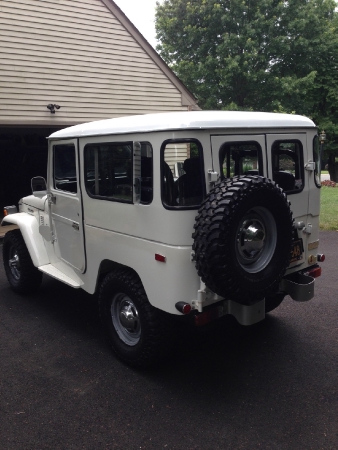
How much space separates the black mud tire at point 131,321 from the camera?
11.5 ft

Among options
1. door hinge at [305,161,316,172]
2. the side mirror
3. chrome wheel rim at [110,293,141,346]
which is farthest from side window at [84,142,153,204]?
door hinge at [305,161,316,172]

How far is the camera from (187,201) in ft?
10.5

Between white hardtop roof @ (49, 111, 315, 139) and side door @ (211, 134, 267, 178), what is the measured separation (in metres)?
0.10

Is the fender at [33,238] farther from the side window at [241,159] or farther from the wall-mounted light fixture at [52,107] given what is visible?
the wall-mounted light fixture at [52,107]

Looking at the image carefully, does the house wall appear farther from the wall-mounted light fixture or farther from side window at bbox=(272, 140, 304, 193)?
side window at bbox=(272, 140, 304, 193)

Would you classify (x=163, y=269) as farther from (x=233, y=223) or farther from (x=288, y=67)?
(x=288, y=67)

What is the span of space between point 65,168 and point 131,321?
1815mm

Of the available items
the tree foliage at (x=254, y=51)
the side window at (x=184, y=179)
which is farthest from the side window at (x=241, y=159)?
the tree foliage at (x=254, y=51)

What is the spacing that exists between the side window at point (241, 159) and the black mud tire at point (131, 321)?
1.24 m

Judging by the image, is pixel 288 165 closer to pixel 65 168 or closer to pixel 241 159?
pixel 241 159

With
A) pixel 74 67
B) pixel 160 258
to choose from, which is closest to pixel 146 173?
pixel 160 258

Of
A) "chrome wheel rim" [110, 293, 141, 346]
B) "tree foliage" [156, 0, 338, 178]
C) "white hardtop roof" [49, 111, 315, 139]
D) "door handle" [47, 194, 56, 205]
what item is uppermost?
"tree foliage" [156, 0, 338, 178]

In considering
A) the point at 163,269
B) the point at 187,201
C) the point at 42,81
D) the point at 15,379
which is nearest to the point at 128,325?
the point at 163,269

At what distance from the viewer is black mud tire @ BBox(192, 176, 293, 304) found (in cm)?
290
